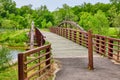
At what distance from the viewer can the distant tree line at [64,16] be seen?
199ft

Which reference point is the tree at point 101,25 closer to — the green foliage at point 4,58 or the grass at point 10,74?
the green foliage at point 4,58

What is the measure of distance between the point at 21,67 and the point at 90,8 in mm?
98674

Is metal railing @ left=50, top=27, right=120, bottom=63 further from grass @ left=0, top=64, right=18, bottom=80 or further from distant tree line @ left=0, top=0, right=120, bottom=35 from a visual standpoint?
distant tree line @ left=0, top=0, right=120, bottom=35

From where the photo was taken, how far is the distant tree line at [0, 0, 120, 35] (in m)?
60.6

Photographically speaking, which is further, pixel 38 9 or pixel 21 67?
pixel 38 9

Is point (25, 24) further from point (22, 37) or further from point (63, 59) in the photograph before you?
point (63, 59)

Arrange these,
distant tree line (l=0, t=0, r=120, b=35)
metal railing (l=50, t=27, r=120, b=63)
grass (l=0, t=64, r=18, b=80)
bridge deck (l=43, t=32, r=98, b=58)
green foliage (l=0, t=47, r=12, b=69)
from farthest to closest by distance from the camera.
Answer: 1. distant tree line (l=0, t=0, r=120, b=35)
2. bridge deck (l=43, t=32, r=98, b=58)
3. green foliage (l=0, t=47, r=12, b=69)
4. metal railing (l=50, t=27, r=120, b=63)
5. grass (l=0, t=64, r=18, b=80)

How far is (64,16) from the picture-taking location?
276 ft

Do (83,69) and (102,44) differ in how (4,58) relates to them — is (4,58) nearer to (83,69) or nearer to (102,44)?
(102,44)

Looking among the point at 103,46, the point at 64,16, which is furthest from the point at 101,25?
the point at 103,46

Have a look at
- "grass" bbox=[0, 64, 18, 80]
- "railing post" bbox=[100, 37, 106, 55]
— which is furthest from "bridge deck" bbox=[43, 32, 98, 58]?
"grass" bbox=[0, 64, 18, 80]

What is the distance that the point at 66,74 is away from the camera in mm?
10703

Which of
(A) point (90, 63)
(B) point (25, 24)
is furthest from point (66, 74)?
(B) point (25, 24)

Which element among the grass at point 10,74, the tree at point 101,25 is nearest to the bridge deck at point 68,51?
the grass at point 10,74
